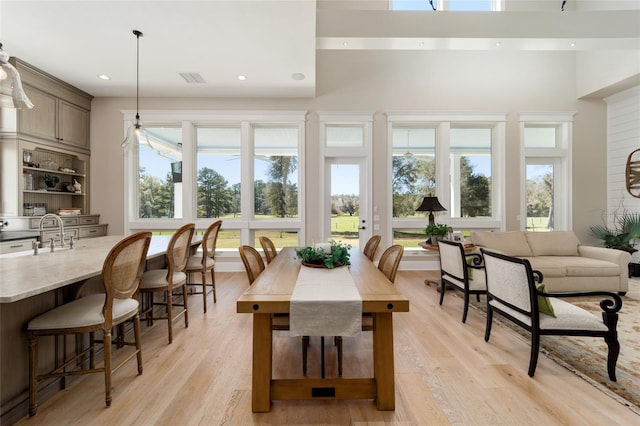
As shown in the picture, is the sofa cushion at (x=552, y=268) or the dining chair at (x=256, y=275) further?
the sofa cushion at (x=552, y=268)

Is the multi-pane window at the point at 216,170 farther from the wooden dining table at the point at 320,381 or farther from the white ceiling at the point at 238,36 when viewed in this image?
the wooden dining table at the point at 320,381

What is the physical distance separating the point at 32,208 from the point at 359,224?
5021 millimetres

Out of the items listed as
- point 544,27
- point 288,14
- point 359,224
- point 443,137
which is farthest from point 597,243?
point 288,14

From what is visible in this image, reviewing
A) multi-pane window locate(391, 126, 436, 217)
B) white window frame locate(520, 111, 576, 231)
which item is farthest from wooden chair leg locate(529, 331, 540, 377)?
white window frame locate(520, 111, 576, 231)

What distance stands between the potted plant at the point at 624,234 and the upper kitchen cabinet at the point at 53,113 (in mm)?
9023

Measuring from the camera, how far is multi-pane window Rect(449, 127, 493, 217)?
525cm

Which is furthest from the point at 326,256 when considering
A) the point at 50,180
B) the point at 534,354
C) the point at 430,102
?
the point at 50,180

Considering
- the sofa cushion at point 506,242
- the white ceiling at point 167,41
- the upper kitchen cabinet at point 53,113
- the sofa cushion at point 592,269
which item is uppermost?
the white ceiling at point 167,41

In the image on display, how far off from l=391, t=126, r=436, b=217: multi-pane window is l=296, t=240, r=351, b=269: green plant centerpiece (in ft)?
10.6

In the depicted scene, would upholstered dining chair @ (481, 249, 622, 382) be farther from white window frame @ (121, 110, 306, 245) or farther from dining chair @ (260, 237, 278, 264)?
white window frame @ (121, 110, 306, 245)

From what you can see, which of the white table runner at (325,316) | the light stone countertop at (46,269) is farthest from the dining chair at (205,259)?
the white table runner at (325,316)

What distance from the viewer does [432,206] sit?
4.33m

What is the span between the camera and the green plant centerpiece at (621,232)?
4.55 meters

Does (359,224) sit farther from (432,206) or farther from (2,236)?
(2,236)
